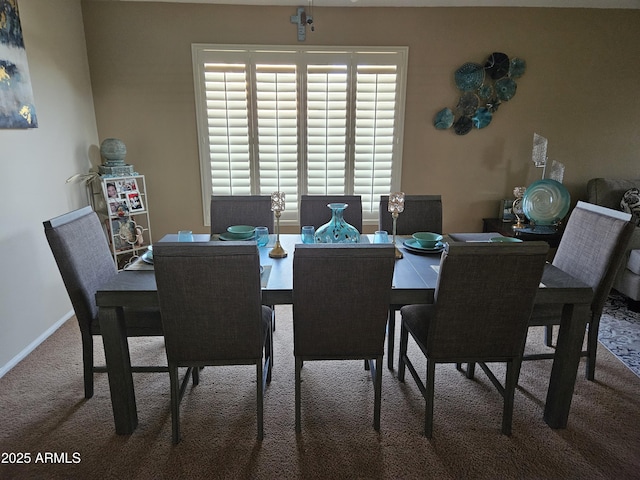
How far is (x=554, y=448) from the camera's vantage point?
1.80 m

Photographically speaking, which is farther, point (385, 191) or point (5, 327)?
point (385, 191)

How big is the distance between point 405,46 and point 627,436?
3119 mm

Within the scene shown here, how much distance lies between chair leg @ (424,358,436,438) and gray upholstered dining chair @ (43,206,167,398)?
1.23 m

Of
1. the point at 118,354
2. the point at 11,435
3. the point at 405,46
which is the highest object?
the point at 405,46

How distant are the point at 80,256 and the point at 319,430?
4.65 feet

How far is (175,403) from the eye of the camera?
70.3 inches

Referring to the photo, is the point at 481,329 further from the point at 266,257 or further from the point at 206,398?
the point at 206,398

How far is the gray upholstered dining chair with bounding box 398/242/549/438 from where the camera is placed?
1.57 meters

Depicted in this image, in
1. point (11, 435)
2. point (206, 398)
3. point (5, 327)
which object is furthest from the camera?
point (5, 327)

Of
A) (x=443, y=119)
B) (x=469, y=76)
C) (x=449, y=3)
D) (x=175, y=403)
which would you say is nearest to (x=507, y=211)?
(x=443, y=119)

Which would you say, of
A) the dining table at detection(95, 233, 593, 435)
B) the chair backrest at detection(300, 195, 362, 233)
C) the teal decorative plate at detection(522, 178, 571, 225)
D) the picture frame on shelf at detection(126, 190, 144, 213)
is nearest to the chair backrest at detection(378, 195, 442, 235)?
the chair backrest at detection(300, 195, 362, 233)

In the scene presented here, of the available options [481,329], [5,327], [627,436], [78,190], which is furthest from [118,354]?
[627,436]

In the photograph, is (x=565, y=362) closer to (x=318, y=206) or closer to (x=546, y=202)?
(x=318, y=206)

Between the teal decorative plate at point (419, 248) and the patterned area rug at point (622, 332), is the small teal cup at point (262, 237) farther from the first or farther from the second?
the patterned area rug at point (622, 332)
